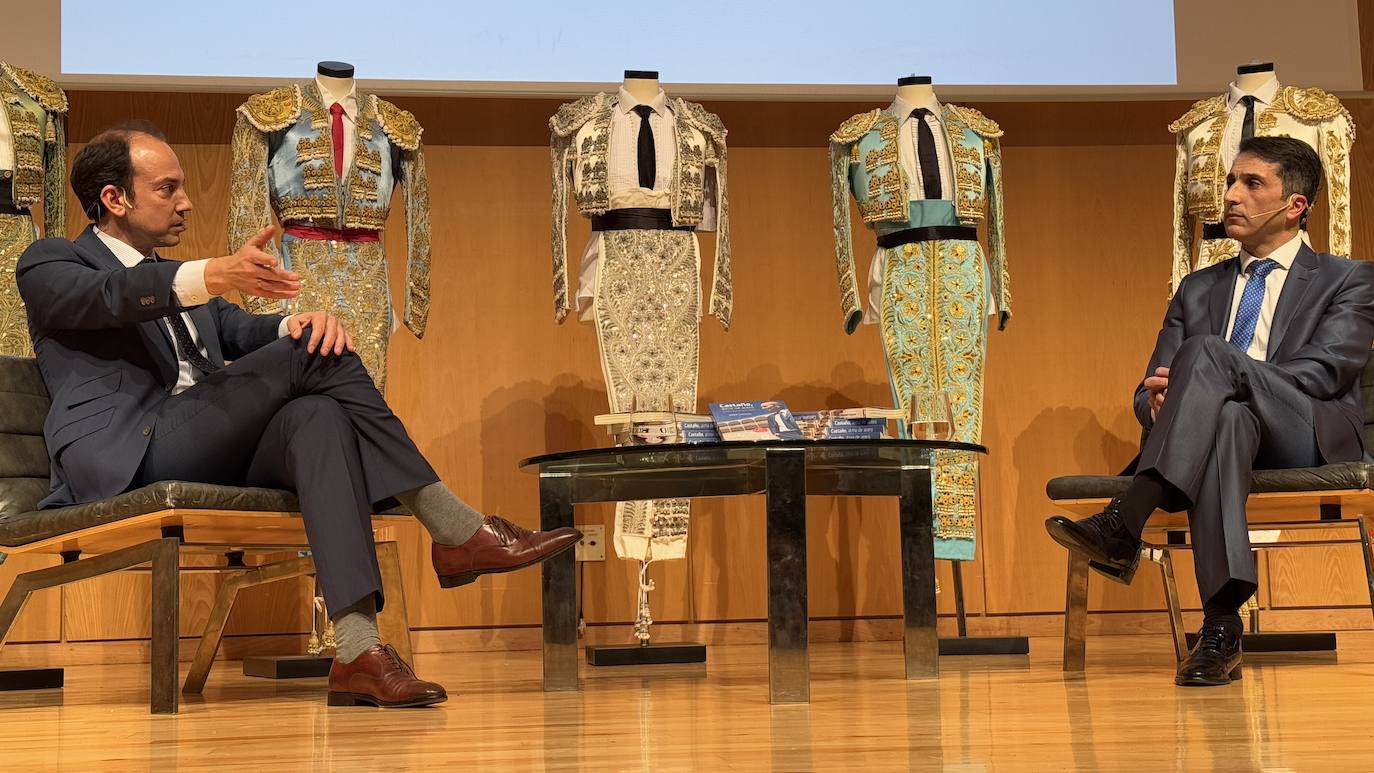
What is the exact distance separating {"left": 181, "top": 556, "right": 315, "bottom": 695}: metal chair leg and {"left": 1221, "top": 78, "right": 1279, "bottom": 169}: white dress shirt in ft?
10.5

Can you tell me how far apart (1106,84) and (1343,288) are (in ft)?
7.41

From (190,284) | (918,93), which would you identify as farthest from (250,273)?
(918,93)

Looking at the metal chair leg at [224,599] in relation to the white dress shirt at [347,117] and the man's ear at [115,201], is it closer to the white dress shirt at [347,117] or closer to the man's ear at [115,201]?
the man's ear at [115,201]

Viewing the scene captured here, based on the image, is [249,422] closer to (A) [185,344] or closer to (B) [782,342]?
(A) [185,344]

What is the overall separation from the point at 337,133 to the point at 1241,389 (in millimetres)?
2736

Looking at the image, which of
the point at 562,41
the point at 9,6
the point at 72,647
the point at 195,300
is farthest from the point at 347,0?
the point at 195,300

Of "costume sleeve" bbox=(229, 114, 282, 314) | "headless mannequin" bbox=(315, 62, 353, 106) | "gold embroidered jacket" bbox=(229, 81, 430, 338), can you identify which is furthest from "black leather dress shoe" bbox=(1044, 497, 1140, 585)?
"headless mannequin" bbox=(315, 62, 353, 106)

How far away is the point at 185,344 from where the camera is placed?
312cm

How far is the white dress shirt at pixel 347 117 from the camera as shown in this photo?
4645 mm

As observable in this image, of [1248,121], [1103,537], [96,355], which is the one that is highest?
[1248,121]

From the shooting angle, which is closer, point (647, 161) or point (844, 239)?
point (647, 161)

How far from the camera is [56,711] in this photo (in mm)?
3121

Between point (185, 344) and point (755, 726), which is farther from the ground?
point (185, 344)

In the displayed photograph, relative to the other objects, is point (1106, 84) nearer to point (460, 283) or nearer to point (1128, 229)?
point (1128, 229)
